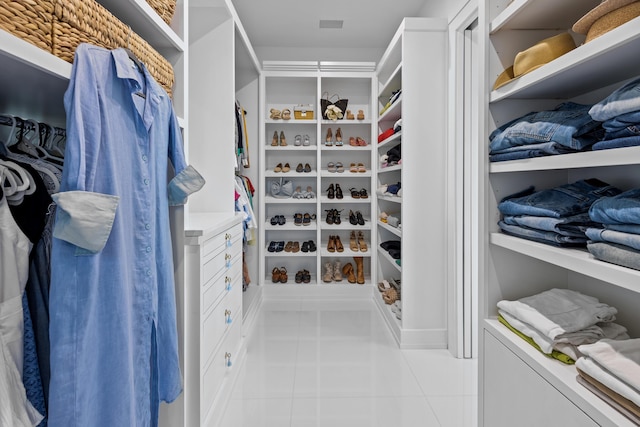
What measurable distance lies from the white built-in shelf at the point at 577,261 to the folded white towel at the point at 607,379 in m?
0.21

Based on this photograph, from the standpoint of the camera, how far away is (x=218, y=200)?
2.47 meters

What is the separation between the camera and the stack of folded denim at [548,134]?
3.56 feet

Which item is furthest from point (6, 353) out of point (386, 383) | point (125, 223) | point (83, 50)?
point (386, 383)

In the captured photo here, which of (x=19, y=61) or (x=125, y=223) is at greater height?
(x=19, y=61)

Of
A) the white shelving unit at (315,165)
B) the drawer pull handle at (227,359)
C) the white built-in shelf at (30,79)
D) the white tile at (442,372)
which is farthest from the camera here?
the white shelving unit at (315,165)

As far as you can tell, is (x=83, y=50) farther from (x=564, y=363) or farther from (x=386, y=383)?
(x=386, y=383)

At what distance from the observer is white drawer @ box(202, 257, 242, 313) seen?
5.67ft

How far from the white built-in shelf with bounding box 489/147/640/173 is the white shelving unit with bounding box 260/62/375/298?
276 centimetres

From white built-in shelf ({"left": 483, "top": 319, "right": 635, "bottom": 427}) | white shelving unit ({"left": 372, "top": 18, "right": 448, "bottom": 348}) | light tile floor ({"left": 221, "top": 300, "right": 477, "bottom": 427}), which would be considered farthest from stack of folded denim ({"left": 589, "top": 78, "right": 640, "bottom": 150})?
white shelving unit ({"left": 372, "top": 18, "right": 448, "bottom": 348})

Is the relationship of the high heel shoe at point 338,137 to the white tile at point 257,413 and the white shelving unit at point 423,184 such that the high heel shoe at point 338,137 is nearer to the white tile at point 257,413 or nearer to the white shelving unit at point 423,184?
the white shelving unit at point 423,184

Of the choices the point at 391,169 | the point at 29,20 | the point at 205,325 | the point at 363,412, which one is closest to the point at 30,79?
the point at 29,20

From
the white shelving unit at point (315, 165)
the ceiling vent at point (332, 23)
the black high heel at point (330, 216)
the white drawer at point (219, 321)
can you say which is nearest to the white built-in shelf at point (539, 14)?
the white drawer at point (219, 321)

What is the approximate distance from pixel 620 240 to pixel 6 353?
54.0 inches

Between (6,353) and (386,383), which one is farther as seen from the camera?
(386,383)
